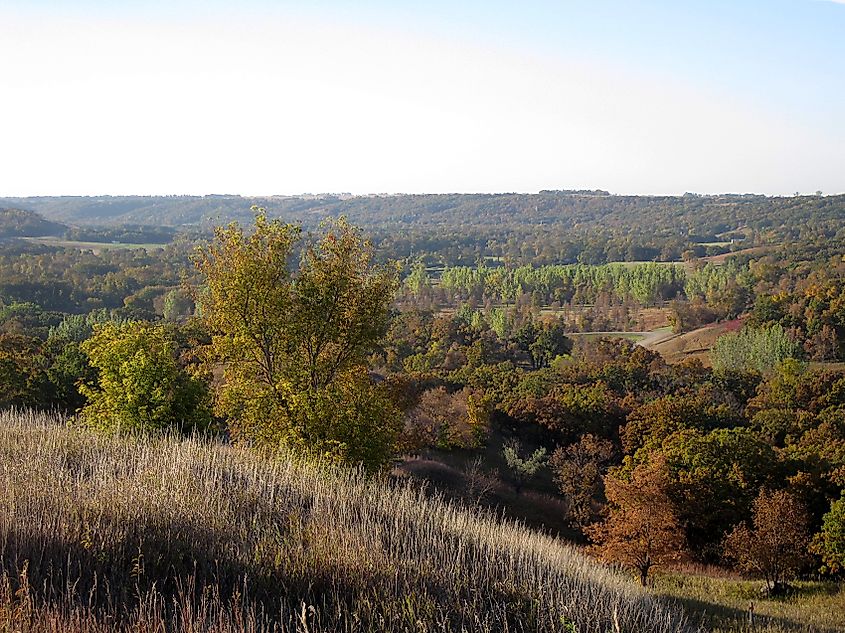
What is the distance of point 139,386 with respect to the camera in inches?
577

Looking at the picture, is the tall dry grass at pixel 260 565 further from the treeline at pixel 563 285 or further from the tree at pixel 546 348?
the treeline at pixel 563 285

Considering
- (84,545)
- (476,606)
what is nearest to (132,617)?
(84,545)

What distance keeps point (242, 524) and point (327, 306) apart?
11.1 metres

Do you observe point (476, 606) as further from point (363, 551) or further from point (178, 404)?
point (178, 404)

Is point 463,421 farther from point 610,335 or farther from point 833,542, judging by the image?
point 610,335

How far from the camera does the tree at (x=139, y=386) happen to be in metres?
14.4

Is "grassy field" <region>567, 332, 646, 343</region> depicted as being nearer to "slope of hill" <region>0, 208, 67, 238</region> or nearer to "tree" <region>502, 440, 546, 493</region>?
"tree" <region>502, 440, 546, 493</region>

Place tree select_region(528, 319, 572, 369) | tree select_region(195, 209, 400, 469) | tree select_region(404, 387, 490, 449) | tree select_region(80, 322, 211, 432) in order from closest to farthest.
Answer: tree select_region(80, 322, 211, 432)
tree select_region(195, 209, 400, 469)
tree select_region(404, 387, 490, 449)
tree select_region(528, 319, 572, 369)

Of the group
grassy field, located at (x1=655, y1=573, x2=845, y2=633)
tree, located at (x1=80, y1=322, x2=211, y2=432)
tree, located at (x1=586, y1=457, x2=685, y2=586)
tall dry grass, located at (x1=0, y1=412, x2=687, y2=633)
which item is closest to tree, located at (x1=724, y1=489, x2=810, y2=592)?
grassy field, located at (x1=655, y1=573, x2=845, y2=633)

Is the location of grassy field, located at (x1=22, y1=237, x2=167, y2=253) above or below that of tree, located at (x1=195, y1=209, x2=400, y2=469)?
below

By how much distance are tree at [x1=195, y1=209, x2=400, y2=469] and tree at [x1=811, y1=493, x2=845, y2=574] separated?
1653 centimetres

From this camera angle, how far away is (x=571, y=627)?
5.19 metres

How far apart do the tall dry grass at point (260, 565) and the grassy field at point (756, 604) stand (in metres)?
3.98

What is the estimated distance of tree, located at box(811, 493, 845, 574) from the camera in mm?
22766
